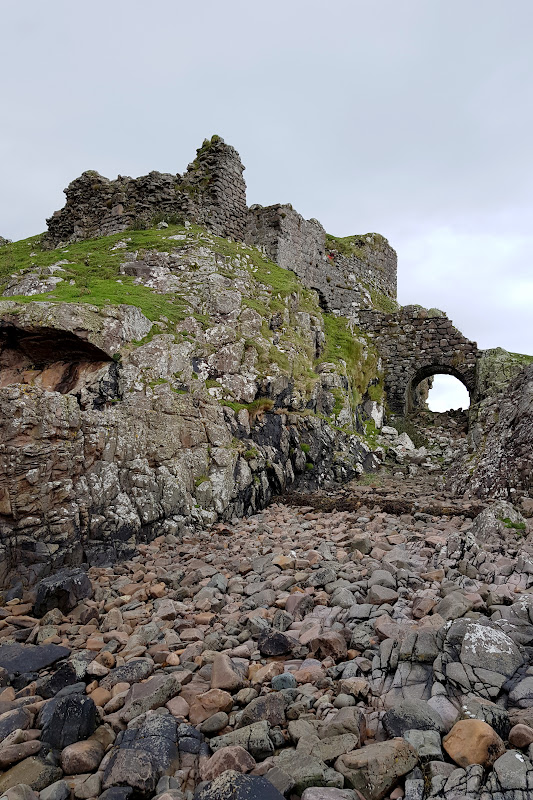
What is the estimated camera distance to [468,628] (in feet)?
12.9

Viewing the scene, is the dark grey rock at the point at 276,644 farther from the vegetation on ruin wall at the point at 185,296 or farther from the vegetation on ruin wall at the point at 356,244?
the vegetation on ruin wall at the point at 356,244

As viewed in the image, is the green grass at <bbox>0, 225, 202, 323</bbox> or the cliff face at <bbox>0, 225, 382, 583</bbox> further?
the green grass at <bbox>0, 225, 202, 323</bbox>

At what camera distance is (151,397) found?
388 inches

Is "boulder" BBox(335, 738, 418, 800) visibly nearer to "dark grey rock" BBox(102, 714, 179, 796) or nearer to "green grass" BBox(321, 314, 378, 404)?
"dark grey rock" BBox(102, 714, 179, 796)

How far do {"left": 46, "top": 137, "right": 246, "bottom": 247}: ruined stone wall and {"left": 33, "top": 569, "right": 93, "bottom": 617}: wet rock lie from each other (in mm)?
14708

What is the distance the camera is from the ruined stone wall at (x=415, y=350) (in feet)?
67.8

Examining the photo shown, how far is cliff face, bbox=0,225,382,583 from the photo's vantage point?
25.8ft

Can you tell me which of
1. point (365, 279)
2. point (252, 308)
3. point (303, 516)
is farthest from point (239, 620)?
point (365, 279)

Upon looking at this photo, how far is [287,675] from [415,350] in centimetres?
1900

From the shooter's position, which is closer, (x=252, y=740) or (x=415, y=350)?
(x=252, y=740)

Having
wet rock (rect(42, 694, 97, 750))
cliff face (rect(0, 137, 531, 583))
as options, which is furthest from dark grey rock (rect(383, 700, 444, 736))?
cliff face (rect(0, 137, 531, 583))

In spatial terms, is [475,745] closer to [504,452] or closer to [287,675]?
[287,675]

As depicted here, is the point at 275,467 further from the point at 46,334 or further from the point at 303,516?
the point at 46,334

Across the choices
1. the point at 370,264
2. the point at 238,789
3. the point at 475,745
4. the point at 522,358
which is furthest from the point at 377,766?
the point at 370,264
